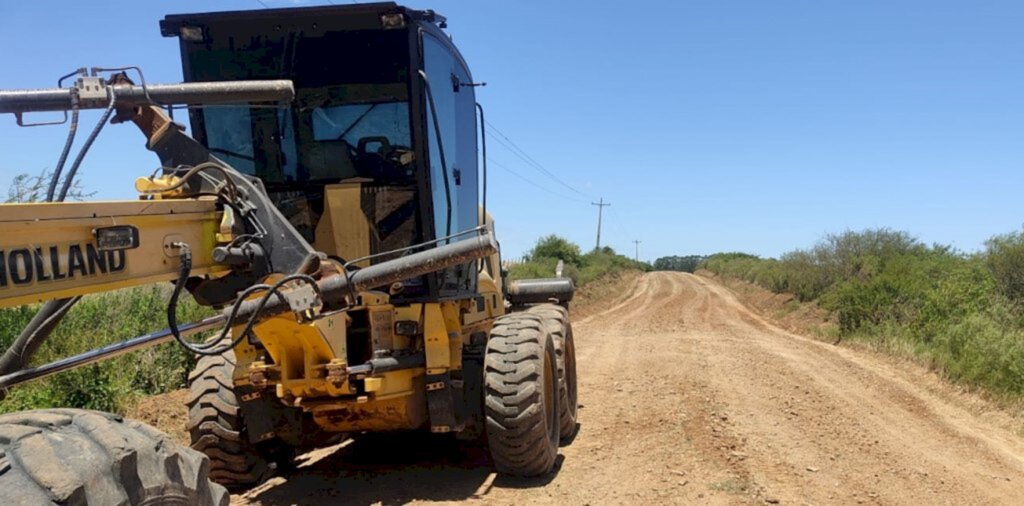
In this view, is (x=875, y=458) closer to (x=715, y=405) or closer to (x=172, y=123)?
(x=715, y=405)

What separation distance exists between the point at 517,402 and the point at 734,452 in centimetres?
240

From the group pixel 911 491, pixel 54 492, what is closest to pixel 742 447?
pixel 911 491

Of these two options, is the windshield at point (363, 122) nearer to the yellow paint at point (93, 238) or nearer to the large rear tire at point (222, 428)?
the large rear tire at point (222, 428)

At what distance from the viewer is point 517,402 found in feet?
19.5

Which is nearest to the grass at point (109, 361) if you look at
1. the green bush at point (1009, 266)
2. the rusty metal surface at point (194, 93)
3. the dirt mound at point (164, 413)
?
the dirt mound at point (164, 413)

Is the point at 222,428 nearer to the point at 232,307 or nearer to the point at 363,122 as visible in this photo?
the point at 232,307

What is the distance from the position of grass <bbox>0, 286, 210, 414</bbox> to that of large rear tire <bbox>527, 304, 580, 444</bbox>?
4578mm

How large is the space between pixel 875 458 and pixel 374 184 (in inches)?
197

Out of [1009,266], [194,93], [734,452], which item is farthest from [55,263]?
[1009,266]

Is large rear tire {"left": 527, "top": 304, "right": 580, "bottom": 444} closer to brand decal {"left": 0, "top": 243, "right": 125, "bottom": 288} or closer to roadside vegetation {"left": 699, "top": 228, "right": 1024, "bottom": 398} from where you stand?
brand decal {"left": 0, "top": 243, "right": 125, "bottom": 288}

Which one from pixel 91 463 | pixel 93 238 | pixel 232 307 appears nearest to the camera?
pixel 91 463

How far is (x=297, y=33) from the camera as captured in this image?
222 inches

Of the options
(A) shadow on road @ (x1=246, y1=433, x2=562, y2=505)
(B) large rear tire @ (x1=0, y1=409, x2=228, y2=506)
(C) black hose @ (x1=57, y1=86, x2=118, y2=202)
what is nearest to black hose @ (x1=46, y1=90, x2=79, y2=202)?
(C) black hose @ (x1=57, y1=86, x2=118, y2=202)

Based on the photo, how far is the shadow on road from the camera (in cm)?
596
